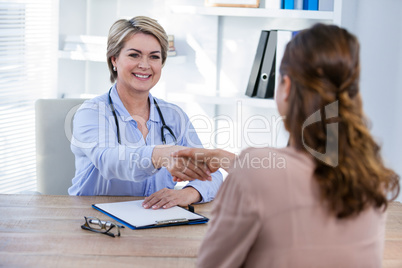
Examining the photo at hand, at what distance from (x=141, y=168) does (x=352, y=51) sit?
107 centimetres

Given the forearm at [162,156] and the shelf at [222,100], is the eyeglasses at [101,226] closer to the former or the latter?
the forearm at [162,156]

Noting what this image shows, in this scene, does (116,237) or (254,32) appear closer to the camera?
(116,237)

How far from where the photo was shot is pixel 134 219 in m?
1.72

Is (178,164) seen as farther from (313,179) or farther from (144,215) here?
(313,179)

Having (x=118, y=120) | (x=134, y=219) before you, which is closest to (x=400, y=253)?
(x=134, y=219)

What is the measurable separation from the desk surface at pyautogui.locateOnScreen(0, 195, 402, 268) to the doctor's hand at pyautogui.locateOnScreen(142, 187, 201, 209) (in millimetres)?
75

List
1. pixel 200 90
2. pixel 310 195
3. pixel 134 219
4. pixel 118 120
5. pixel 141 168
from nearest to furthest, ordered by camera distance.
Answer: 1. pixel 310 195
2. pixel 134 219
3. pixel 141 168
4. pixel 118 120
5. pixel 200 90

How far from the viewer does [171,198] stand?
190 centimetres

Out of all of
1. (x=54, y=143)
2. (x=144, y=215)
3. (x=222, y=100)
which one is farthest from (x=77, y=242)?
(x=222, y=100)

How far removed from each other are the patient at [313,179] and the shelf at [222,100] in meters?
1.90

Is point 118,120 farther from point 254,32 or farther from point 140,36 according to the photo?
point 254,32

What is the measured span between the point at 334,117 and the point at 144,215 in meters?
0.92

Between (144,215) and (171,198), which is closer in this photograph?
(144,215)

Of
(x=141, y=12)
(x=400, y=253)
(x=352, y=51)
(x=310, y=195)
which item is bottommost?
(x=400, y=253)
